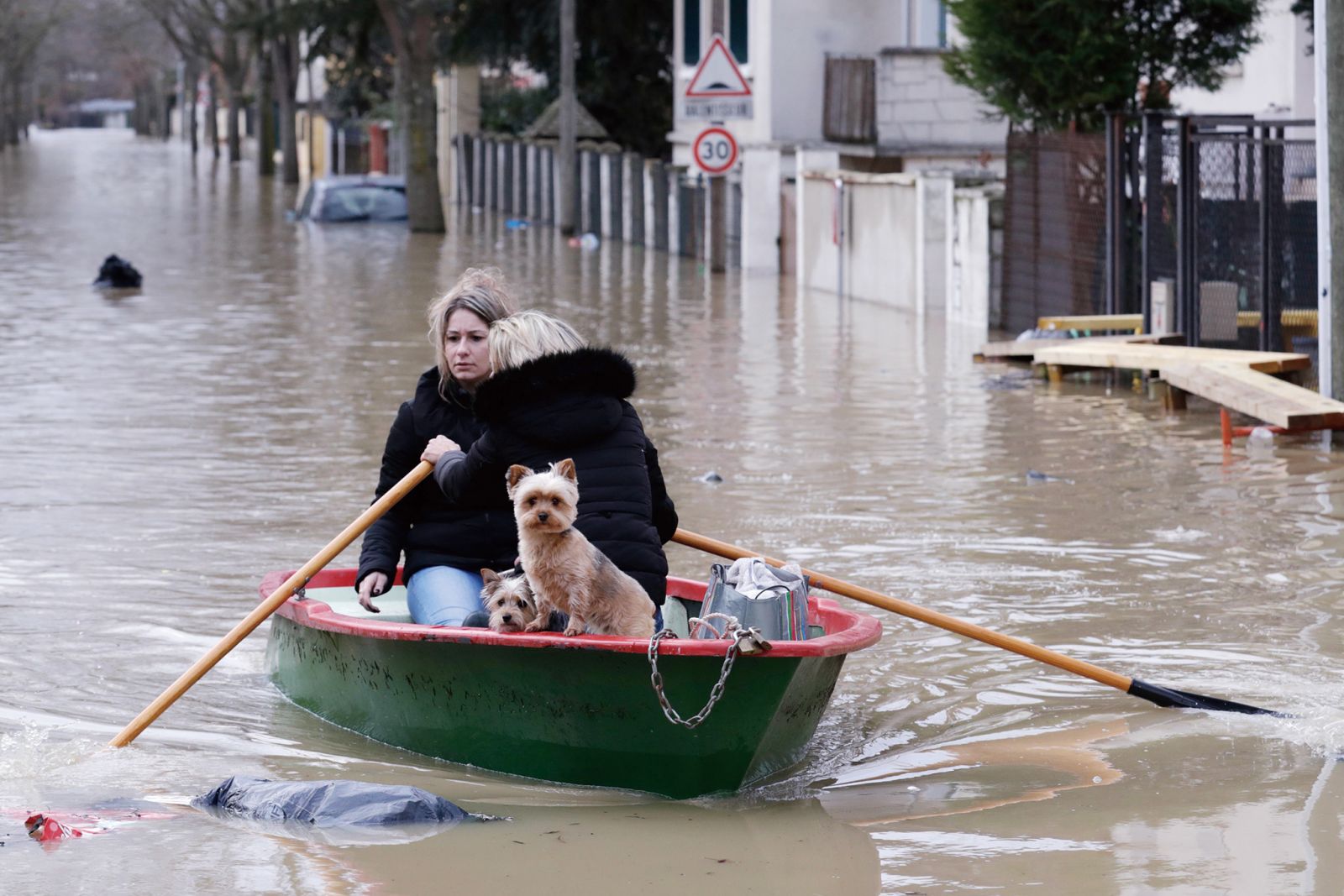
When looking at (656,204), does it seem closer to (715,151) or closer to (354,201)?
(715,151)

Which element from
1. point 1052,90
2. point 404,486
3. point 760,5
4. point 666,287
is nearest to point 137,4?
point 760,5

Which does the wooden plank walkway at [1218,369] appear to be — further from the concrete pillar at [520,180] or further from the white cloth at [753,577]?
the concrete pillar at [520,180]

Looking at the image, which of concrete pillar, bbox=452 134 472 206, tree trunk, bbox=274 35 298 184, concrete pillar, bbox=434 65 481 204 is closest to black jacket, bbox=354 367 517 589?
concrete pillar, bbox=434 65 481 204

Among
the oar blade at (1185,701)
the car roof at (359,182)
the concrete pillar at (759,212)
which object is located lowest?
the oar blade at (1185,701)

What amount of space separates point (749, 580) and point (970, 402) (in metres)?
9.38

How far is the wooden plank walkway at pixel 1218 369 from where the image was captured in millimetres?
13133

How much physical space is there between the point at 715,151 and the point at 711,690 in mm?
21298

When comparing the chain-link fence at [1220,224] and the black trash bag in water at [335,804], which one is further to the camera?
the chain-link fence at [1220,224]

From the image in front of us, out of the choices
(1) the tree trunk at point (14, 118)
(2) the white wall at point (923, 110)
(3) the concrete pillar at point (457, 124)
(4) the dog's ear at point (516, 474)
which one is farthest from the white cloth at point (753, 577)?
(1) the tree trunk at point (14, 118)

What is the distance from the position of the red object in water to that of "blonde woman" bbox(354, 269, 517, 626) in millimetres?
1490

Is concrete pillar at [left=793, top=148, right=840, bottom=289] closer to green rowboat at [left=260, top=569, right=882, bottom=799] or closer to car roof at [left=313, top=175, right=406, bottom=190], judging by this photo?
car roof at [left=313, top=175, right=406, bottom=190]

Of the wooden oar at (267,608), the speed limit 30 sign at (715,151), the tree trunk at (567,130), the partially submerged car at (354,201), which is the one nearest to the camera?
the wooden oar at (267,608)

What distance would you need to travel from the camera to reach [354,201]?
134ft

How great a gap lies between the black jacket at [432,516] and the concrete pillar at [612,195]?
1113 inches
